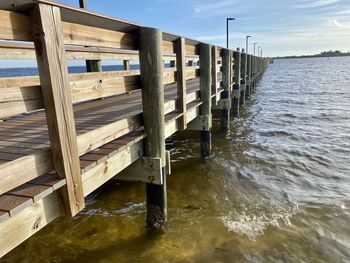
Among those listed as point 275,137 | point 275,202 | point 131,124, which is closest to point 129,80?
point 131,124

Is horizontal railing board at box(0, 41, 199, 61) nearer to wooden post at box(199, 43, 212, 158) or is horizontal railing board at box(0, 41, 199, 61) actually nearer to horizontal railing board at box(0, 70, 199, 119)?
wooden post at box(199, 43, 212, 158)

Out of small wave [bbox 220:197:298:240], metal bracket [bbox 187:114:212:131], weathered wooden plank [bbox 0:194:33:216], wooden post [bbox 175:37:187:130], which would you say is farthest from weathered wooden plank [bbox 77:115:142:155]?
metal bracket [bbox 187:114:212:131]

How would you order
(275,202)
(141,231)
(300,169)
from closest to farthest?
(141,231) < (275,202) < (300,169)

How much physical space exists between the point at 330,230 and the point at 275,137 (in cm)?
624

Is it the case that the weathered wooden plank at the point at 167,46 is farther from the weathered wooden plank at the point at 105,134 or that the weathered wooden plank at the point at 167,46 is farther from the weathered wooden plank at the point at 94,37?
the weathered wooden plank at the point at 105,134

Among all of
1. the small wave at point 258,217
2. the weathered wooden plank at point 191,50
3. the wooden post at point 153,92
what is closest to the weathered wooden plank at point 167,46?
the wooden post at point 153,92

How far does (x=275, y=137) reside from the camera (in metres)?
10.8

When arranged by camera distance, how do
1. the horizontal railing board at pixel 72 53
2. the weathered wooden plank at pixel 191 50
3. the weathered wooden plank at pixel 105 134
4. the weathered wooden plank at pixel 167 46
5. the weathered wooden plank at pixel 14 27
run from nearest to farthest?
the weathered wooden plank at pixel 14 27 < the weathered wooden plank at pixel 105 134 < the weathered wooden plank at pixel 167 46 < the horizontal railing board at pixel 72 53 < the weathered wooden plank at pixel 191 50

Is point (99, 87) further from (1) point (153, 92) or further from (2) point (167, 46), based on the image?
(2) point (167, 46)

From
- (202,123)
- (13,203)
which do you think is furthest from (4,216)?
(202,123)

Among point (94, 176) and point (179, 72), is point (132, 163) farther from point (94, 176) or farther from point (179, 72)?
point (179, 72)

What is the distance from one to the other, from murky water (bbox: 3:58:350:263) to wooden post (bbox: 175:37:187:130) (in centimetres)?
169

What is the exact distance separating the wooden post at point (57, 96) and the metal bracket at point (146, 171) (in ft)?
5.13

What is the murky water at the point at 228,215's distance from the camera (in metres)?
4.25
